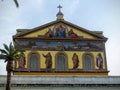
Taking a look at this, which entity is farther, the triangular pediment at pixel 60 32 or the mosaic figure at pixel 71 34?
the mosaic figure at pixel 71 34

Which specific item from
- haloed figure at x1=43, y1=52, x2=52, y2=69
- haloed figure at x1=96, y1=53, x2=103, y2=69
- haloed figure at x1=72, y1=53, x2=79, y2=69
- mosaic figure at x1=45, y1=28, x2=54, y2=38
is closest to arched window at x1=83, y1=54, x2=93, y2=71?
haloed figure at x1=96, y1=53, x2=103, y2=69

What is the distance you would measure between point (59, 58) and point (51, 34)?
309 cm

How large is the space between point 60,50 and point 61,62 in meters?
1.42

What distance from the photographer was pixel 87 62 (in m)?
44.7

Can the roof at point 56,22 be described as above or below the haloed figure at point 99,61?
above

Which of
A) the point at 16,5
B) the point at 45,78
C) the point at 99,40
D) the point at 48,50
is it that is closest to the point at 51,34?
the point at 48,50

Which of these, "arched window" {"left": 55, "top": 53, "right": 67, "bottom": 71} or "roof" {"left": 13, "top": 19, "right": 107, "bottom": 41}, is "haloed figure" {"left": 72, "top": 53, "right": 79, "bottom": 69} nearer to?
"arched window" {"left": 55, "top": 53, "right": 67, "bottom": 71}

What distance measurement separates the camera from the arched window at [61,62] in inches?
1727

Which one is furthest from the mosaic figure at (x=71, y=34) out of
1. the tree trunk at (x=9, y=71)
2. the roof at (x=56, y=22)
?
the tree trunk at (x=9, y=71)

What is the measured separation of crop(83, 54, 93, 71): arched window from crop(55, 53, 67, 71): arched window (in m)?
2.23

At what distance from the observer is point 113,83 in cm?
3712

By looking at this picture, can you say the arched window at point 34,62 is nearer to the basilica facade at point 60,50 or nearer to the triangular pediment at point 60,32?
the basilica facade at point 60,50

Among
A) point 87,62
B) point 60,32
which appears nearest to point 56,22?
point 60,32

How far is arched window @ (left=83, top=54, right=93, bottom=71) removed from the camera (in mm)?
44281
